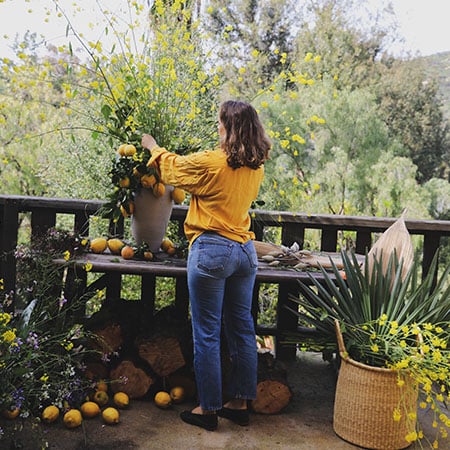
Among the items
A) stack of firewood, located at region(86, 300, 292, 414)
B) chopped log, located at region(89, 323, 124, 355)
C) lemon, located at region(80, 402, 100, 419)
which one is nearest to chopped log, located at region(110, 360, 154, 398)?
stack of firewood, located at region(86, 300, 292, 414)

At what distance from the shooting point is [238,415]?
3.00 m

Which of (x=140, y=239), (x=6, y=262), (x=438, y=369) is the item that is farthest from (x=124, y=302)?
(x=438, y=369)

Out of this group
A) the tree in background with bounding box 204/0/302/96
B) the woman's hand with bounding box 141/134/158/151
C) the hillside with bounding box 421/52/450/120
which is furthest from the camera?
the tree in background with bounding box 204/0/302/96

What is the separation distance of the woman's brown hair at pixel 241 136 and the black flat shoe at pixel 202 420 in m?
1.13

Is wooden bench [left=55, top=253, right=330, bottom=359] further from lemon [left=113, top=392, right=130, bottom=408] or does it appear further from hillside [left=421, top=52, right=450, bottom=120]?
hillside [left=421, top=52, right=450, bottom=120]

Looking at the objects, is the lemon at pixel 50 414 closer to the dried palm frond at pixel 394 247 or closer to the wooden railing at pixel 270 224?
the wooden railing at pixel 270 224

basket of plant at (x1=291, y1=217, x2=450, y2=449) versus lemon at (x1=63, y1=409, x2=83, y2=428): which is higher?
basket of plant at (x1=291, y1=217, x2=450, y2=449)

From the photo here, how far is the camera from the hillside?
688 inches

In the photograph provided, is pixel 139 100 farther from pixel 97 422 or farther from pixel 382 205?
pixel 382 205

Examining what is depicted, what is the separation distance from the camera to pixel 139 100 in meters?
3.17

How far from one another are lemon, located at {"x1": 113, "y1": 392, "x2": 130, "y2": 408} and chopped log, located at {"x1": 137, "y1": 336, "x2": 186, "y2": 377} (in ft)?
0.64

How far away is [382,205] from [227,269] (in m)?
12.1

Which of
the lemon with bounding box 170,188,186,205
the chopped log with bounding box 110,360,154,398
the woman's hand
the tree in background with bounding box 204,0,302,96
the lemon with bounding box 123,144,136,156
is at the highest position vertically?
the tree in background with bounding box 204,0,302,96

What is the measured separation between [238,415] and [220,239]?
33.2 inches
